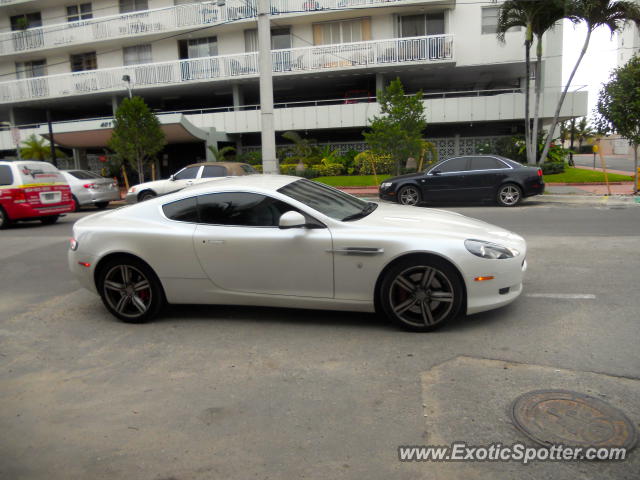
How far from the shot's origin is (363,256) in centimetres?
451

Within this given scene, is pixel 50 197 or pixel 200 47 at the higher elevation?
pixel 200 47

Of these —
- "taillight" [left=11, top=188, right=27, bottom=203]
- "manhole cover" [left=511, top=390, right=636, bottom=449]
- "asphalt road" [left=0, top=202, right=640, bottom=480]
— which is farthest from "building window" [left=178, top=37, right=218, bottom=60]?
"manhole cover" [left=511, top=390, right=636, bottom=449]

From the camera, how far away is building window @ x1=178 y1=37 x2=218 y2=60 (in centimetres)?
2834

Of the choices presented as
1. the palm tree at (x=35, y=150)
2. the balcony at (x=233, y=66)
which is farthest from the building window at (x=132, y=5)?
the palm tree at (x=35, y=150)

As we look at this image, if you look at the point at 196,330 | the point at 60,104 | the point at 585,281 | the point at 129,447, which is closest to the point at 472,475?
the point at 129,447

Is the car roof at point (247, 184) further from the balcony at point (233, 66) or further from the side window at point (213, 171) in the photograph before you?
the balcony at point (233, 66)

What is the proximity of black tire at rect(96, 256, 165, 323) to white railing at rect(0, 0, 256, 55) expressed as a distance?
78.5ft

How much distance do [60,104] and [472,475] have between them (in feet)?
115

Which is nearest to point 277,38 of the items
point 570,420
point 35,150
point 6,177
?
point 35,150

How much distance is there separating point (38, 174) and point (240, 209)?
10.6 metres

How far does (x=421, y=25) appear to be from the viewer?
25.6 meters

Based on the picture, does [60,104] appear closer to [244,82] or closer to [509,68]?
[244,82]

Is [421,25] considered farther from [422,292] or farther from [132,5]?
[422,292]

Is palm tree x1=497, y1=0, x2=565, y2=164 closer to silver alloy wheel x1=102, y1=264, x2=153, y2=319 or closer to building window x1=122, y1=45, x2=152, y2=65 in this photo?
silver alloy wheel x1=102, y1=264, x2=153, y2=319
